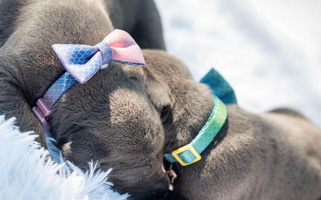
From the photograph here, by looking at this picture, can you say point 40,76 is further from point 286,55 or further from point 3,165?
point 286,55

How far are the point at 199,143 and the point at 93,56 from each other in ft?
2.03

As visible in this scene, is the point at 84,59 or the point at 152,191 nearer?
the point at 84,59

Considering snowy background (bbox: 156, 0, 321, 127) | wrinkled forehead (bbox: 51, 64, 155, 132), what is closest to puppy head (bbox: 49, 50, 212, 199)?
wrinkled forehead (bbox: 51, 64, 155, 132)

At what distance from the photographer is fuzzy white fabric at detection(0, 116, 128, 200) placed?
1.21m

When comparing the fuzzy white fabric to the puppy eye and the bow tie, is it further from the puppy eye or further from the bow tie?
the puppy eye

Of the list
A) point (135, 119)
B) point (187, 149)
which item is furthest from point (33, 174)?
point (187, 149)

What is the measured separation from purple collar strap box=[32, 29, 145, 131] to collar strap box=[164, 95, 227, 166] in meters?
0.43

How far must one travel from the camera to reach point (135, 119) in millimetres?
1397

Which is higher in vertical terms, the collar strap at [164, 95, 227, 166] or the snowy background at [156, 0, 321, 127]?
the collar strap at [164, 95, 227, 166]

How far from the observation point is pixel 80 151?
1394mm

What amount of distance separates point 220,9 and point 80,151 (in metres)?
2.60

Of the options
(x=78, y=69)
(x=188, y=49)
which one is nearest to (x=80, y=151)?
(x=78, y=69)

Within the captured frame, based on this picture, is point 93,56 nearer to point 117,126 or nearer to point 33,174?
point 117,126

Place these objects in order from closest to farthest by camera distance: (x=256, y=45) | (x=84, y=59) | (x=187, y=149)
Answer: (x=84, y=59) < (x=187, y=149) < (x=256, y=45)
